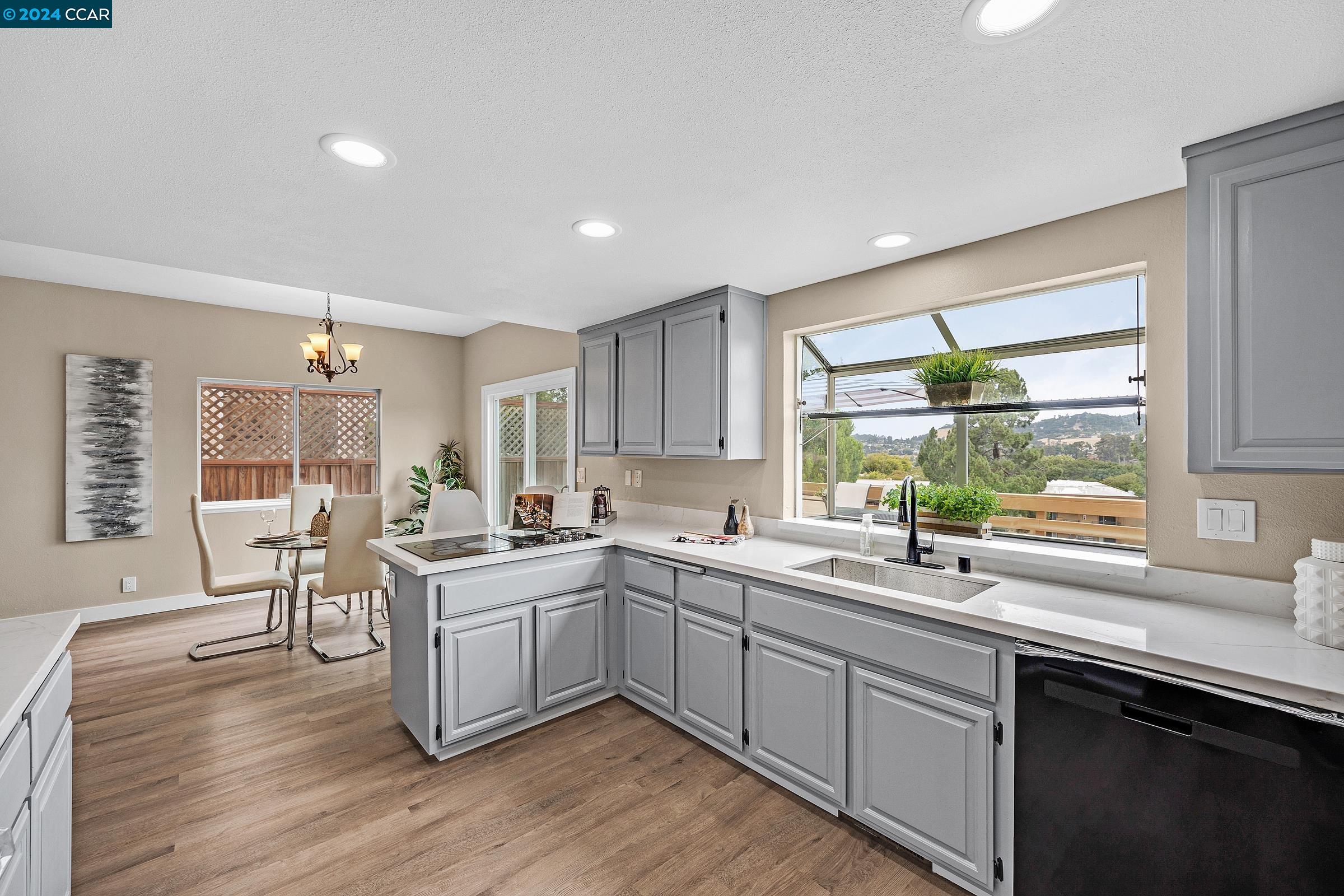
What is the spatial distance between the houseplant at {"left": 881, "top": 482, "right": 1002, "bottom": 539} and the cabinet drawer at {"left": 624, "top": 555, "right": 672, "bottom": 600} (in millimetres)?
1130

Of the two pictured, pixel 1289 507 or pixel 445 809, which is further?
pixel 445 809

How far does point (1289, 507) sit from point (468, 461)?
604 cm

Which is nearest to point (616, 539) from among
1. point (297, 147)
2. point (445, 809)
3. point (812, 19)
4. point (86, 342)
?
point (445, 809)

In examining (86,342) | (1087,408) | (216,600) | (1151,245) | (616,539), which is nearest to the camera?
(1151,245)

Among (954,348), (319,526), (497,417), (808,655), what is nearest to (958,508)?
(954,348)

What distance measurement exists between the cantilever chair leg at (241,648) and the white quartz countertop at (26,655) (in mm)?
2427

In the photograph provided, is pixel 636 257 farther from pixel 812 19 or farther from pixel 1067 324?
pixel 1067 324

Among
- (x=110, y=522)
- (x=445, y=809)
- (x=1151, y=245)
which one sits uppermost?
(x=1151, y=245)

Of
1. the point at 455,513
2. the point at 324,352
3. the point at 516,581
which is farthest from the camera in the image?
the point at 324,352

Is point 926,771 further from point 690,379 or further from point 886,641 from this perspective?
point 690,379

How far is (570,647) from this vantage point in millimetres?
2877

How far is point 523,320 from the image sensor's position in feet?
12.3

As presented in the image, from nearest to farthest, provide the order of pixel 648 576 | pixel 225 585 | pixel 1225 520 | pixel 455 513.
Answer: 1. pixel 1225 520
2. pixel 648 576
3. pixel 455 513
4. pixel 225 585

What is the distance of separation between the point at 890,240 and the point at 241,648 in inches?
182
